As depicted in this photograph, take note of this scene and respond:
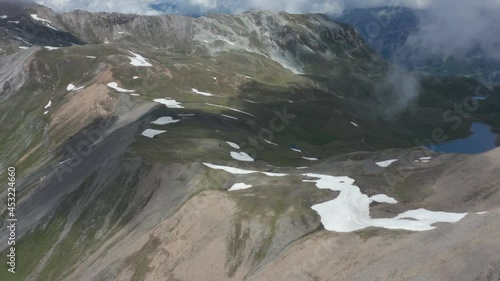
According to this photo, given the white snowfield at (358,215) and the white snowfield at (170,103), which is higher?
the white snowfield at (358,215)

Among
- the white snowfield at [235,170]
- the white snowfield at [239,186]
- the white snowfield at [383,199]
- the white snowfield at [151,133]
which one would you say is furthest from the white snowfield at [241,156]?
the white snowfield at [383,199]

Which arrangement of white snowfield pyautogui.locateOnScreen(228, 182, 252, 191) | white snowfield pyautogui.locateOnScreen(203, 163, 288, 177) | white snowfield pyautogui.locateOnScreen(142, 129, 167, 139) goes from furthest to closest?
white snowfield pyautogui.locateOnScreen(142, 129, 167, 139), white snowfield pyautogui.locateOnScreen(203, 163, 288, 177), white snowfield pyautogui.locateOnScreen(228, 182, 252, 191)

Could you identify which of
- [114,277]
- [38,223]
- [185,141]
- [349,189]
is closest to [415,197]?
[349,189]

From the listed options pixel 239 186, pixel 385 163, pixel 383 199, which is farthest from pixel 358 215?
pixel 385 163

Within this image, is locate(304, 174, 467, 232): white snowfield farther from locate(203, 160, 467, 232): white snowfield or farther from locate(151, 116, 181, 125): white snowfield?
locate(151, 116, 181, 125): white snowfield

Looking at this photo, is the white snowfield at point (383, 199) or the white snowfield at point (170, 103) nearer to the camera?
the white snowfield at point (383, 199)

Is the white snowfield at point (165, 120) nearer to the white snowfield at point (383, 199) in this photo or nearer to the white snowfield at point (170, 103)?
the white snowfield at point (170, 103)

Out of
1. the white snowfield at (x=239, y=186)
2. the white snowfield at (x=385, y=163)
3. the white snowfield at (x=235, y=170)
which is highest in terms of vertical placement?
the white snowfield at (x=385, y=163)

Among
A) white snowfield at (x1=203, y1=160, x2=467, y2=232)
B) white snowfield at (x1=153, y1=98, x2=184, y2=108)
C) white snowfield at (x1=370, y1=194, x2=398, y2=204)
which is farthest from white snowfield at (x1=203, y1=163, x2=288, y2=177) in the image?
white snowfield at (x1=153, y1=98, x2=184, y2=108)

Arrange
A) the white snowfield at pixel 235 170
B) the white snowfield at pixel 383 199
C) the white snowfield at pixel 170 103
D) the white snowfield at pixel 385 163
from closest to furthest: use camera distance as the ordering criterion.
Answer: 1. the white snowfield at pixel 383 199
2. the white snowfield at pixel 235 170
3. the white snowfield at pixel 385 163
4. the white snowfield at pixel 170 103
